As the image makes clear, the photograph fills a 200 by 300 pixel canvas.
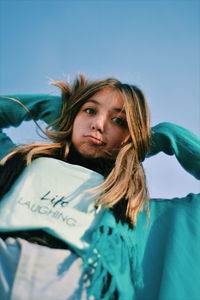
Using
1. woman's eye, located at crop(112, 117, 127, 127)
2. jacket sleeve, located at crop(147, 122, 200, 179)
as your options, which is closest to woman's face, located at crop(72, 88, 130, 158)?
woman's eye, located at crop(112, 117, 127, 127)

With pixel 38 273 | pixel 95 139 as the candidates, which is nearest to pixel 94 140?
pixel 95 139

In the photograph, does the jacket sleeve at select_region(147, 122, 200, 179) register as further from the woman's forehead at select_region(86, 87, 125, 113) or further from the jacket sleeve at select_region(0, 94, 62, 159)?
the jacket sleeve at select_region(0, 94, 62, 159)

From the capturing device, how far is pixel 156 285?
134 cm

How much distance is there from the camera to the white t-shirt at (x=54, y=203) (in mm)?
1217

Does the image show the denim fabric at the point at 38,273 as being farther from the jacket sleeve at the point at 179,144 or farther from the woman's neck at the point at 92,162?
the jacket sleeve at the point at 179,144

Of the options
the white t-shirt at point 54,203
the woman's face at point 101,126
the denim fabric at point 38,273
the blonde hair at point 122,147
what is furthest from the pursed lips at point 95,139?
the denim fabric at point 38,273

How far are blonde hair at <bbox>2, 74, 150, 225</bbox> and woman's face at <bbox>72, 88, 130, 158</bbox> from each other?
41 mm

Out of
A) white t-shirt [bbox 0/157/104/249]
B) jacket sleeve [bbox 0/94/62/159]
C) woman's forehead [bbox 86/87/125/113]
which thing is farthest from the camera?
jacket sleeve [bbox 0/94/62/159]

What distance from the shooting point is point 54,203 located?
51.3 inches

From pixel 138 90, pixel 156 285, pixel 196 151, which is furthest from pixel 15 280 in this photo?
pixel 138 90

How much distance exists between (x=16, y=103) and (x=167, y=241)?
1104 millimetres

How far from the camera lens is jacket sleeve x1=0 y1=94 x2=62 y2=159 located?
196cm

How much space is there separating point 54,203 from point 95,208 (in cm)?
15

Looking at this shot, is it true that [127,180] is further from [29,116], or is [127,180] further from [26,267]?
[29,116]
